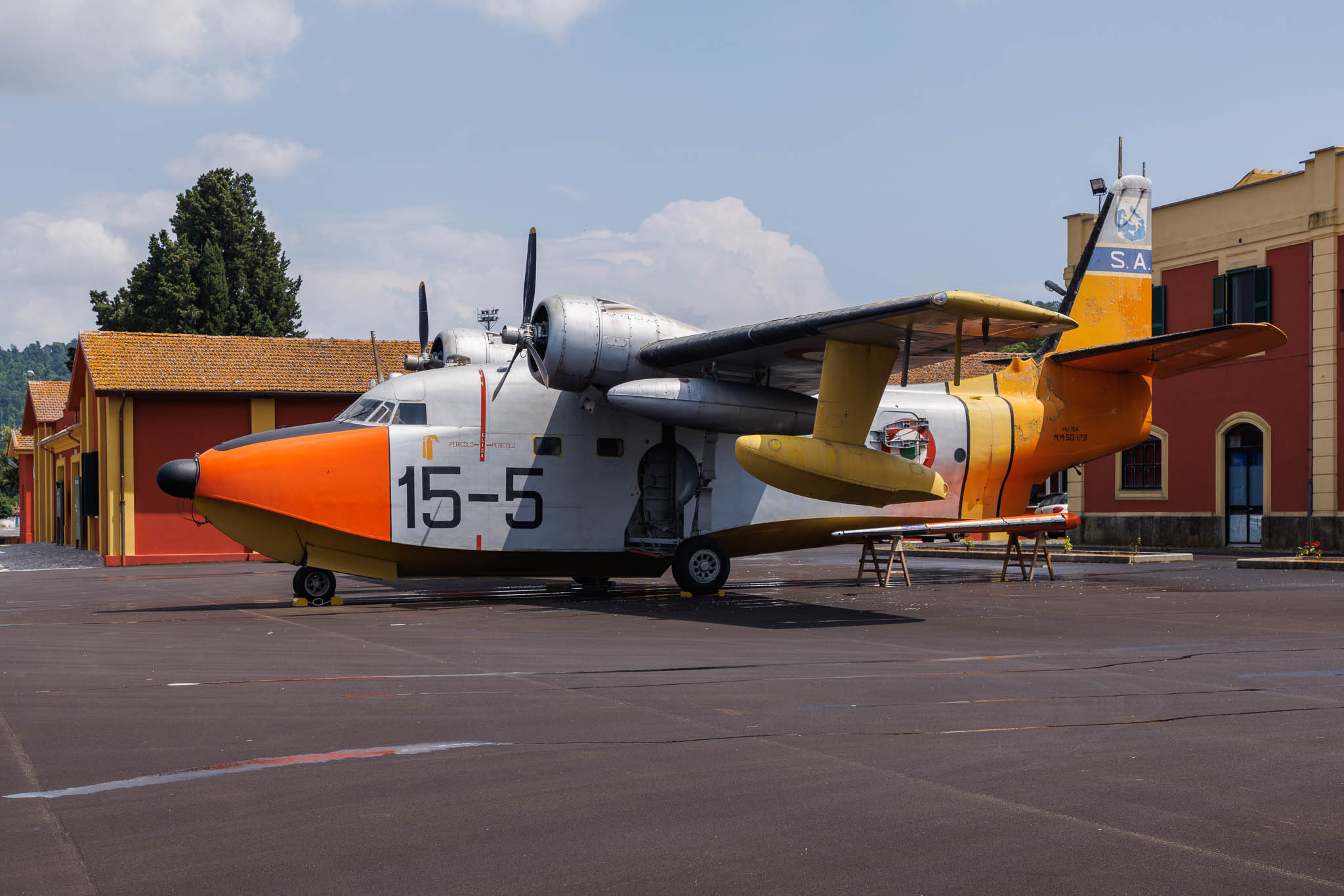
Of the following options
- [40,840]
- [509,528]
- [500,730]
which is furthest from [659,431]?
[40,840]

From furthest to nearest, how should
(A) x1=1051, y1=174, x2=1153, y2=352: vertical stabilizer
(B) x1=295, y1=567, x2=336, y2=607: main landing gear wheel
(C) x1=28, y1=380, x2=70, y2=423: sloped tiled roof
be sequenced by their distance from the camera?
1. (C) x1=28, y1=380, x2=70, y2=423: sloped tiled roof
2. (A) x1=1051, y1=174, x2=1153, y2=352: vertical stabilizer
3. (B) x1=295, y1=567, x2=336, y2=607: main landing gear wheel

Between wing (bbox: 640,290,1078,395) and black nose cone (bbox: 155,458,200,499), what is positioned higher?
wing (bbox: 640,290,1078,395)

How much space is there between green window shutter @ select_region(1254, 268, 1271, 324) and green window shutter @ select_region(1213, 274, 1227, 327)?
3.17ft

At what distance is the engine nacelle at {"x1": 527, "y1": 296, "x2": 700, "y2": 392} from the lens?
1517 centimetres

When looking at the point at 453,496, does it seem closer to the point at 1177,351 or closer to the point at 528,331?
the point at 528,331

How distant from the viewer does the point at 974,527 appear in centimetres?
1816

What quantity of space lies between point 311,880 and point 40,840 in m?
1.25

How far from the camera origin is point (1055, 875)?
405 cm

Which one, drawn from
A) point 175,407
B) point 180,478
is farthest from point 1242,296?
point 175,407

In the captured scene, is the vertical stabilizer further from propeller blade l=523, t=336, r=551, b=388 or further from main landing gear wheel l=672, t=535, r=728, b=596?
propeller blade l=523, t=336, r=551, b=388

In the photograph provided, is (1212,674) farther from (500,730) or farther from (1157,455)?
(1157,455)

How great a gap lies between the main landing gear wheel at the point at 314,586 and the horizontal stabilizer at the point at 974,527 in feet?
25.4

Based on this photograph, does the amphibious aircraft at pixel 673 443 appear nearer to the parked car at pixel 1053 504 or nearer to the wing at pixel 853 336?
the wing at pixel 853 336

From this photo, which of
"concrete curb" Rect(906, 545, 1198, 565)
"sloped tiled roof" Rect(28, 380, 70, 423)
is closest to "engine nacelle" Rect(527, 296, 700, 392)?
"concrete curb" Rect(906, 545, 1198, 565)
